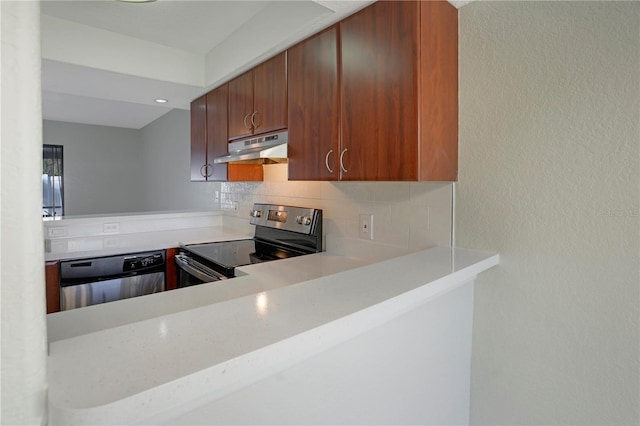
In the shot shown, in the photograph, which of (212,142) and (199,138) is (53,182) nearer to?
(199,138)

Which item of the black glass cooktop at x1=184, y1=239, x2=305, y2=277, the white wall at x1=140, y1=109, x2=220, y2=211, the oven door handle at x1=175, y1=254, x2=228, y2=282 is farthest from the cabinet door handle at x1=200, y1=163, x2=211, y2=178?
the oven door handle at x1=175, y1=254, x2=228, y2=282

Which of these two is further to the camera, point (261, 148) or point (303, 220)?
point (303, 220)

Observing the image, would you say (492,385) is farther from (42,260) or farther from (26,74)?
(26,74)

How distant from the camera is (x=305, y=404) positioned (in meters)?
0.92

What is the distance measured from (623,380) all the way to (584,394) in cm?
13

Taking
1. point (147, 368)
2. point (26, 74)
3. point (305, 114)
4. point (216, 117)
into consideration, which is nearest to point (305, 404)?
point (147, 368)

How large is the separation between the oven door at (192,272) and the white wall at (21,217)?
1.38 m

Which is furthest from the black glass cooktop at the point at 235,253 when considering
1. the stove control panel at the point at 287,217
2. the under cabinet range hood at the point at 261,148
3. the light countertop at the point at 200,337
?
the light countertop at the point at 200,337

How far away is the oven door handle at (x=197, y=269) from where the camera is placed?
6.24 ft

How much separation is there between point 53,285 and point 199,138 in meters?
1.53

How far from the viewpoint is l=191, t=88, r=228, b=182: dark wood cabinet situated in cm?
266

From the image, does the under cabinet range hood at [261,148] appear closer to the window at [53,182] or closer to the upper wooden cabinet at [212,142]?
the upper wooden cabinet at [212,142]

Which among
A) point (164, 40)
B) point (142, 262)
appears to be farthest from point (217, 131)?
point (142, 262)

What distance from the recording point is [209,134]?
2.86 meters
